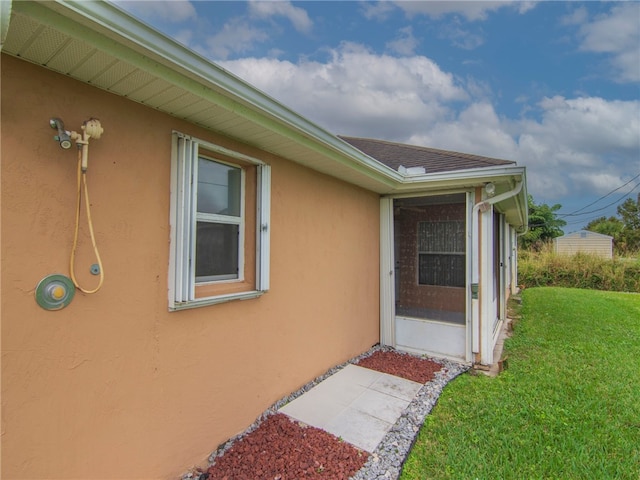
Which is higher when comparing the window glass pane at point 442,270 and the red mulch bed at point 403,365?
the window glass pane at point 442,270

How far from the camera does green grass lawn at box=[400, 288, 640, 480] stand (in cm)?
255

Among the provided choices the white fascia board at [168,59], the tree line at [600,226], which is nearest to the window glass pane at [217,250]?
the white fascia board at [168,59]

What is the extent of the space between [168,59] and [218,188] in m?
1.29

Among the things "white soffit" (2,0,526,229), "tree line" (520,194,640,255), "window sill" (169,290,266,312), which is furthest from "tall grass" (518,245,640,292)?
"window sill" (169,290,266,312)

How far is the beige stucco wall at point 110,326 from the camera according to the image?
168cm

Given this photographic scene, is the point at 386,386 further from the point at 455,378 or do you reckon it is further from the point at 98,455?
the point at 98,455

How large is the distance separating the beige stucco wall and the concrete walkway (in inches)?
19.5

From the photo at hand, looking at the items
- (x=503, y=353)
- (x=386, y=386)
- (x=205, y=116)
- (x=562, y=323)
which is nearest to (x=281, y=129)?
(x=205, y=116)

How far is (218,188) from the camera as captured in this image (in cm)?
290

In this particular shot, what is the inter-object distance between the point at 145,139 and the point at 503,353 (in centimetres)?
611

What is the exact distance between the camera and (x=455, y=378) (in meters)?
4.27

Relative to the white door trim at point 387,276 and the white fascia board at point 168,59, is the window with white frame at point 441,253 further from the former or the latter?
the white fascia board at point 168,59

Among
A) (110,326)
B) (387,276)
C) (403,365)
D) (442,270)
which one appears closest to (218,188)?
(110,326)

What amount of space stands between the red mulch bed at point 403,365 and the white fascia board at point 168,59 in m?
3.43
